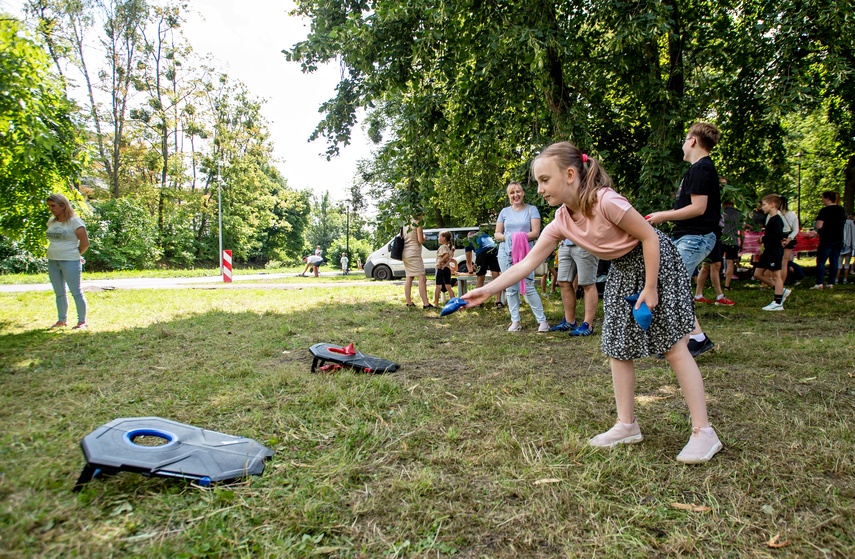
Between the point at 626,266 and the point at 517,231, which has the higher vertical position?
the point at 517,231

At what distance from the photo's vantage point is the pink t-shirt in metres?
2.38

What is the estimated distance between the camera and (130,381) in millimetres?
3982

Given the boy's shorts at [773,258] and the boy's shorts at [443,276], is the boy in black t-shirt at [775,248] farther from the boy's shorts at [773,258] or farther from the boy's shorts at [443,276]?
the boy's shorts at [443,276]

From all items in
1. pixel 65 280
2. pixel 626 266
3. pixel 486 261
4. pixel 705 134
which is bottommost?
pixel 65 280

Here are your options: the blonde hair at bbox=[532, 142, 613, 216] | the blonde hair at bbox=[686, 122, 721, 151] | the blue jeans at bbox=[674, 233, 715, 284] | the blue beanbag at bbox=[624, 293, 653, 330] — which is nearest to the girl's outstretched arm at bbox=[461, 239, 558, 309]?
the blonde hair at bbox=[532, 142, 613, 216]

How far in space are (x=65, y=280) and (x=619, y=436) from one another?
7.14 meters

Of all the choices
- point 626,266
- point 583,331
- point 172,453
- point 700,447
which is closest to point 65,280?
→ point 172,453

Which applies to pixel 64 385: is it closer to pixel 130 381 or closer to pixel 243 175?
pixel 130 381

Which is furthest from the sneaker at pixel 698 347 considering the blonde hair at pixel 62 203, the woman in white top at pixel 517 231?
the blonde hair at pixel 62 203

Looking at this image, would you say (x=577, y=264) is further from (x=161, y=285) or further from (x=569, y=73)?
(x=161, y=285)

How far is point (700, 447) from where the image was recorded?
97.3 inches

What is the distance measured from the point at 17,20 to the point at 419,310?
21.2 ft

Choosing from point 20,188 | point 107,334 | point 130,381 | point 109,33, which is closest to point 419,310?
point 107,334

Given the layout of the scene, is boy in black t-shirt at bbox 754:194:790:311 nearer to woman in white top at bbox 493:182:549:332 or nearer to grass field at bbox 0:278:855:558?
grass field at bbox 0:278:855:558
